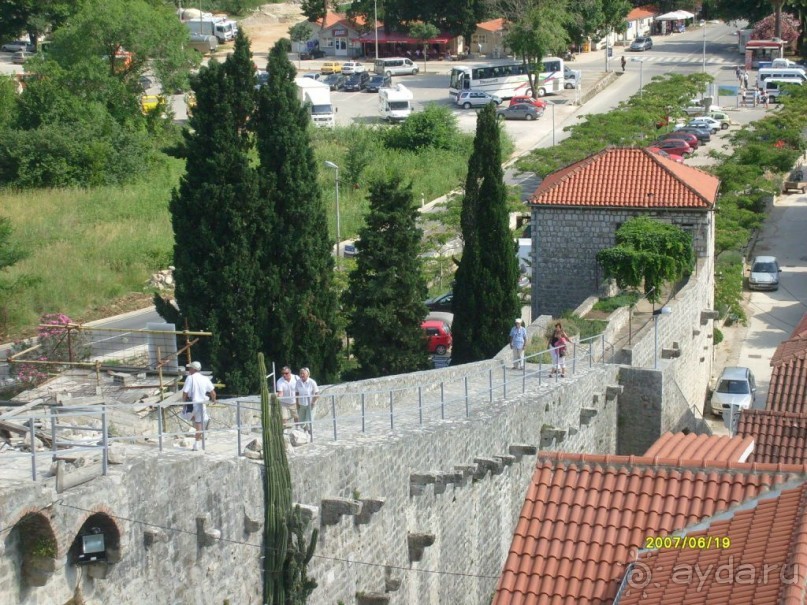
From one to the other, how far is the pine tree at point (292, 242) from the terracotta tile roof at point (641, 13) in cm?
7366

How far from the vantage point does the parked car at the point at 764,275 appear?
1703 inches

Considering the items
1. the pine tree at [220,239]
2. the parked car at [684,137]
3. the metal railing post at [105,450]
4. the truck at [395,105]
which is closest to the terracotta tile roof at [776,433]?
the pine tree at [220,239]

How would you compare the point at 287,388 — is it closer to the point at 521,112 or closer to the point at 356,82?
the point at 521,112

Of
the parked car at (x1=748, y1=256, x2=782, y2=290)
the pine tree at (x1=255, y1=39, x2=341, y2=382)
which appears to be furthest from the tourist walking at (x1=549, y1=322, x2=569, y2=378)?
the parked car at (x1=748, y1=256, x2=782, y2=290)

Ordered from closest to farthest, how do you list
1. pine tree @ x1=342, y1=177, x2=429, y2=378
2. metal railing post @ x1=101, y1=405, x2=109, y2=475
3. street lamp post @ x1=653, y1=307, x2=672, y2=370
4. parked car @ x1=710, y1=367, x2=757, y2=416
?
metal railing post @ x1=101, y1=405, x2=109, y2=475
street lamp post @ x1=653, y1=307, x2=672, y2=370
pine tree @ x1=342, y1=177, x2=429, y2=378
parked car @ x1=710, y1=367, x2=757, y2=416

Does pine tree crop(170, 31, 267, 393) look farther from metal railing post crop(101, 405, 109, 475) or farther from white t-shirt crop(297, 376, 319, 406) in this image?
metal railing post crop(101, 405, 109, 475)

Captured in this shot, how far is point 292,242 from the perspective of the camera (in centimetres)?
2692

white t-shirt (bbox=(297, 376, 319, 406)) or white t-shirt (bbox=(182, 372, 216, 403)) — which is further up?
white t-shirt (bbox=(182, 372, 216, 403))

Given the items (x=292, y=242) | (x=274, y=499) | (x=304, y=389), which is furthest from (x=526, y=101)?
(x=274, y=499)

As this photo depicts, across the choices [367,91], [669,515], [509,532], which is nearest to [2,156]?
[367,91]

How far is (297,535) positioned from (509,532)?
19.0ft

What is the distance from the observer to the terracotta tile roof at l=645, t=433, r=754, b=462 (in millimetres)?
16391

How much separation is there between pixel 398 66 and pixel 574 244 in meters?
55.9

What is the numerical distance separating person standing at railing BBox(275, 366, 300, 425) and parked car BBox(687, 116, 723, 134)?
49675 millimetres
